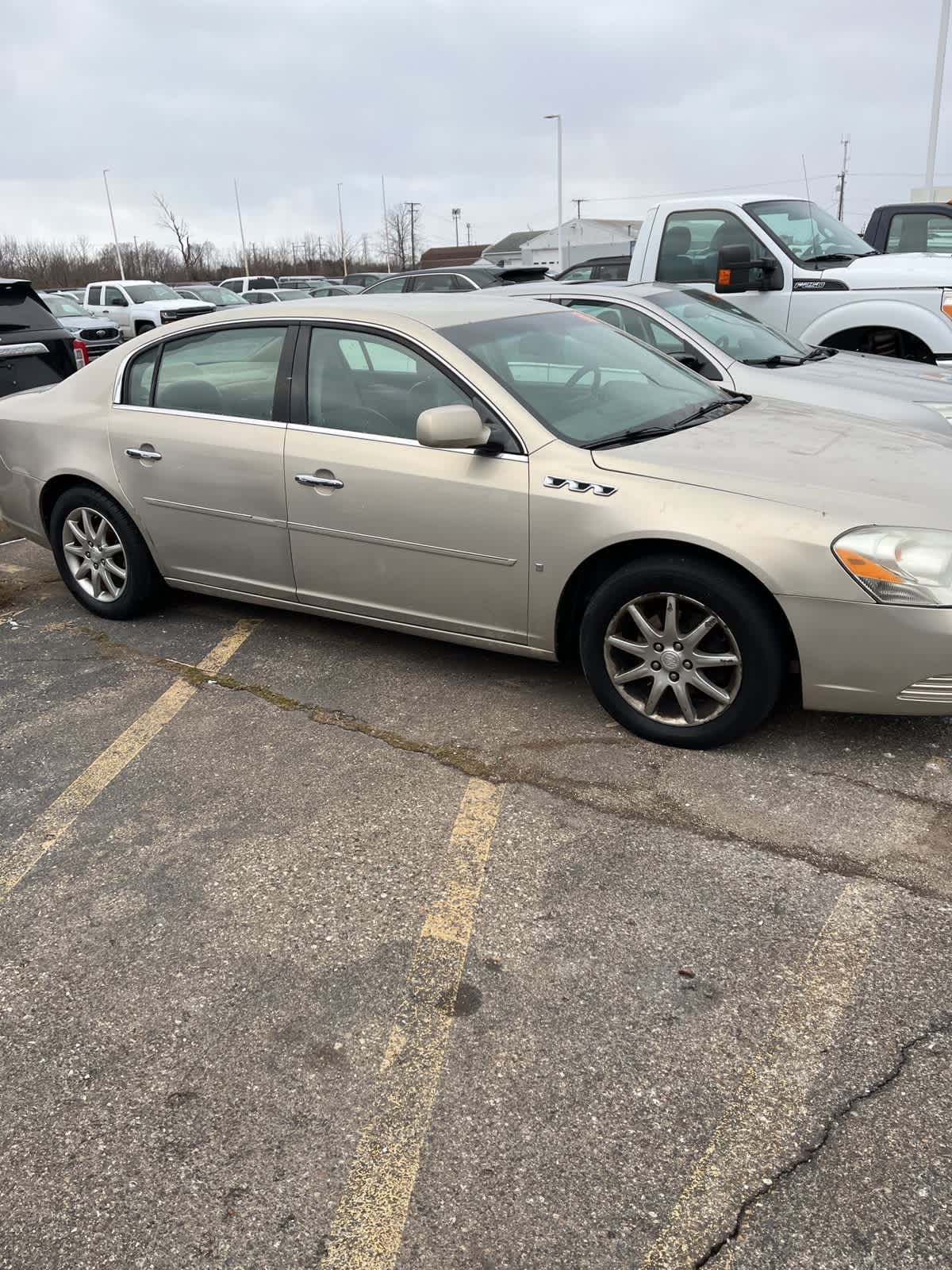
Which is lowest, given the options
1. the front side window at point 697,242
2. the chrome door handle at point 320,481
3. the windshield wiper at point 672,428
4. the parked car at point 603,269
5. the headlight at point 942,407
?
the headlight at point 942,407

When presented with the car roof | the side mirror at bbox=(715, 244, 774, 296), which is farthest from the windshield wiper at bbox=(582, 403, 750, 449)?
the side mirror at bbox=(715, 244, 774, 296)

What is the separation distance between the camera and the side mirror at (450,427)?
3.80m

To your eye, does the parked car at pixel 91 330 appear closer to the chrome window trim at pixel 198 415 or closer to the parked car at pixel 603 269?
the parked car at pixel 603 269

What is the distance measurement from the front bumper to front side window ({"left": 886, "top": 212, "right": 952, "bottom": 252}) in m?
7.93

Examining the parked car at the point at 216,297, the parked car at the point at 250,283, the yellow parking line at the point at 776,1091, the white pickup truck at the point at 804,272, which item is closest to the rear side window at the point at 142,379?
the yellow parking line at the point at 776,1091

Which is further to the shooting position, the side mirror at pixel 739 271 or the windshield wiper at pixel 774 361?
the side mirror at pixel 739 271

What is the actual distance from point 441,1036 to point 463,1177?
1.33ft

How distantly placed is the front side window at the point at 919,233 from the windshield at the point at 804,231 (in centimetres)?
131

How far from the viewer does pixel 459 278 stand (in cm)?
1814

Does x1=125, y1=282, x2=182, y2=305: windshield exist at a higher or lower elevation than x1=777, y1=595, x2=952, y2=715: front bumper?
higher

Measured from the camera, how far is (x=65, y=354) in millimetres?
7965

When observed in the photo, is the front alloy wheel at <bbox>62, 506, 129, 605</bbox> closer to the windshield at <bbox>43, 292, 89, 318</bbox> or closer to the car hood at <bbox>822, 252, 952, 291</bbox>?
the car hood at <bbox>822, 252, 952, 291</bbox>

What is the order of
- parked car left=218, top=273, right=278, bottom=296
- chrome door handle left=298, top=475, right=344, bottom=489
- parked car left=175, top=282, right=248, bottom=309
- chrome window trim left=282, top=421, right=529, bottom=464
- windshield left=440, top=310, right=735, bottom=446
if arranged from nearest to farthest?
chrome window trim left=282, top=421, right=529, bottom=464 → windshield left=440, top=310, right=735, bottom=446 → chrome door handle left=298, top=475, right=344, bottom=489 → parked car left=175, top=282, right=248, bottom=309 → parked car left=218, top=273, right=278, bottom=296

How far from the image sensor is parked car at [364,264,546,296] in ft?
56.4
